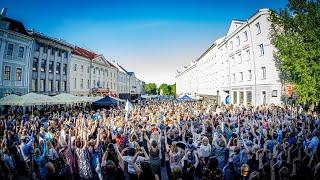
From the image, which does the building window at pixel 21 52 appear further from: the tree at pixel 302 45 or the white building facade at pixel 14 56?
the tree at pixel 302 45

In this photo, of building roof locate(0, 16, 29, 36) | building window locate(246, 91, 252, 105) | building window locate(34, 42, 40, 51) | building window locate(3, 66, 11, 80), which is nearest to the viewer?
building window locate(3, 66, 11, 80)

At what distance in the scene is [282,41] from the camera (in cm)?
2681

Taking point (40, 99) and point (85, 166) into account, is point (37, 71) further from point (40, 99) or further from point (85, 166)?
point (85, 166)

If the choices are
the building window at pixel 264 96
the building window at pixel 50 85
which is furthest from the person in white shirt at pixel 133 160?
the building window at pixel 50 85

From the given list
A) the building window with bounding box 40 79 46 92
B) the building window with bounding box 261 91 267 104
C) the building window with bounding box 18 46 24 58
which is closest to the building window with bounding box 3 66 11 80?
the building window with bounding box 18 46 24 58

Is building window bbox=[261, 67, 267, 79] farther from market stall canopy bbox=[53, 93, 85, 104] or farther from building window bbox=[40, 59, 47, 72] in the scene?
building window bbox=[40, 59, 47, 72]

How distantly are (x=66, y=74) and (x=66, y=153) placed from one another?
42.4 m

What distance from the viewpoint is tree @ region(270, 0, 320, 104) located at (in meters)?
25.0

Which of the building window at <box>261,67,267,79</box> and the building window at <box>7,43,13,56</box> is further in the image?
the building window at <box>7,43,13,56</box>

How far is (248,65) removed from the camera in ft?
123

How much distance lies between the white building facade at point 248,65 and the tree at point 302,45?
12.0 feet

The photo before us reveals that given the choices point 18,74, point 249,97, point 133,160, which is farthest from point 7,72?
point 133,160

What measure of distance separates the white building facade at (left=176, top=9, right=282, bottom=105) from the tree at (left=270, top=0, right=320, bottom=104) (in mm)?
3648

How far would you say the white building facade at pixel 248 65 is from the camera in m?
32.3
